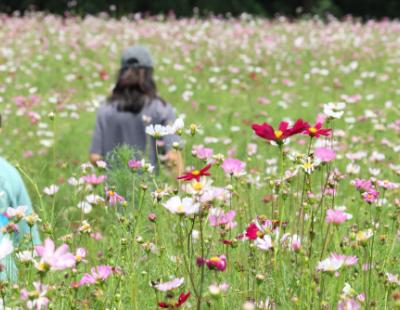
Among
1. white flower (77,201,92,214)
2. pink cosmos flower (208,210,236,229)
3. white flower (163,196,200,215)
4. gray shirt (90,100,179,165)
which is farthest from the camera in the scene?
gray shirt (90,100,179,165)

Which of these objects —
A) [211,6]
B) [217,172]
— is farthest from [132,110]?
[211,6]

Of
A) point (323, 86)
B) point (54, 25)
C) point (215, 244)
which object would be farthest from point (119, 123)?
point (54, 25)

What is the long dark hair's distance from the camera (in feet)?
13.9

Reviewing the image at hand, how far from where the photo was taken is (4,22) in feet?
43.6

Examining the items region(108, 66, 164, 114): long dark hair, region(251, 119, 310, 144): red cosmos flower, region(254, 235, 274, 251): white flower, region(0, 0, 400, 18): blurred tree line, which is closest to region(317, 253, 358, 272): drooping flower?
region(254, 235, 274, 251): white flower

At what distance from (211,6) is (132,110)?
698 inches

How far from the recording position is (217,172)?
2484 mm

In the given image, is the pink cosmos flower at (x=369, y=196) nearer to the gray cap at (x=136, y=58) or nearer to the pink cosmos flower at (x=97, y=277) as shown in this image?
the pink cosmos flower at (x=97, y=277)

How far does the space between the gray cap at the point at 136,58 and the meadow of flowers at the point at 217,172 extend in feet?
1.95

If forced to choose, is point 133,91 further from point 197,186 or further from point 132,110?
point 197,186

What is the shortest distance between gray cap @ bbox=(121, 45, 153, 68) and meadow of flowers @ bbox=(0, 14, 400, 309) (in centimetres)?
59

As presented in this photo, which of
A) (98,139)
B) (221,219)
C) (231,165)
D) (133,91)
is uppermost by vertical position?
(231,165)

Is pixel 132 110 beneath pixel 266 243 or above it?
beneath

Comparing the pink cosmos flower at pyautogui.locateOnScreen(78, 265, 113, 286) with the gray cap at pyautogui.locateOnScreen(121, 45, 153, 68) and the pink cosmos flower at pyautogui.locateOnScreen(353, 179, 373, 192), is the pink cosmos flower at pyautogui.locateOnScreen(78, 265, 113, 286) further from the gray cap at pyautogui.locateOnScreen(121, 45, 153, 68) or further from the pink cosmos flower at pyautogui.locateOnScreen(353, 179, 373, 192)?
the gray cap at pyautogui.locateOnScreen(121, 45, 153, 68)
